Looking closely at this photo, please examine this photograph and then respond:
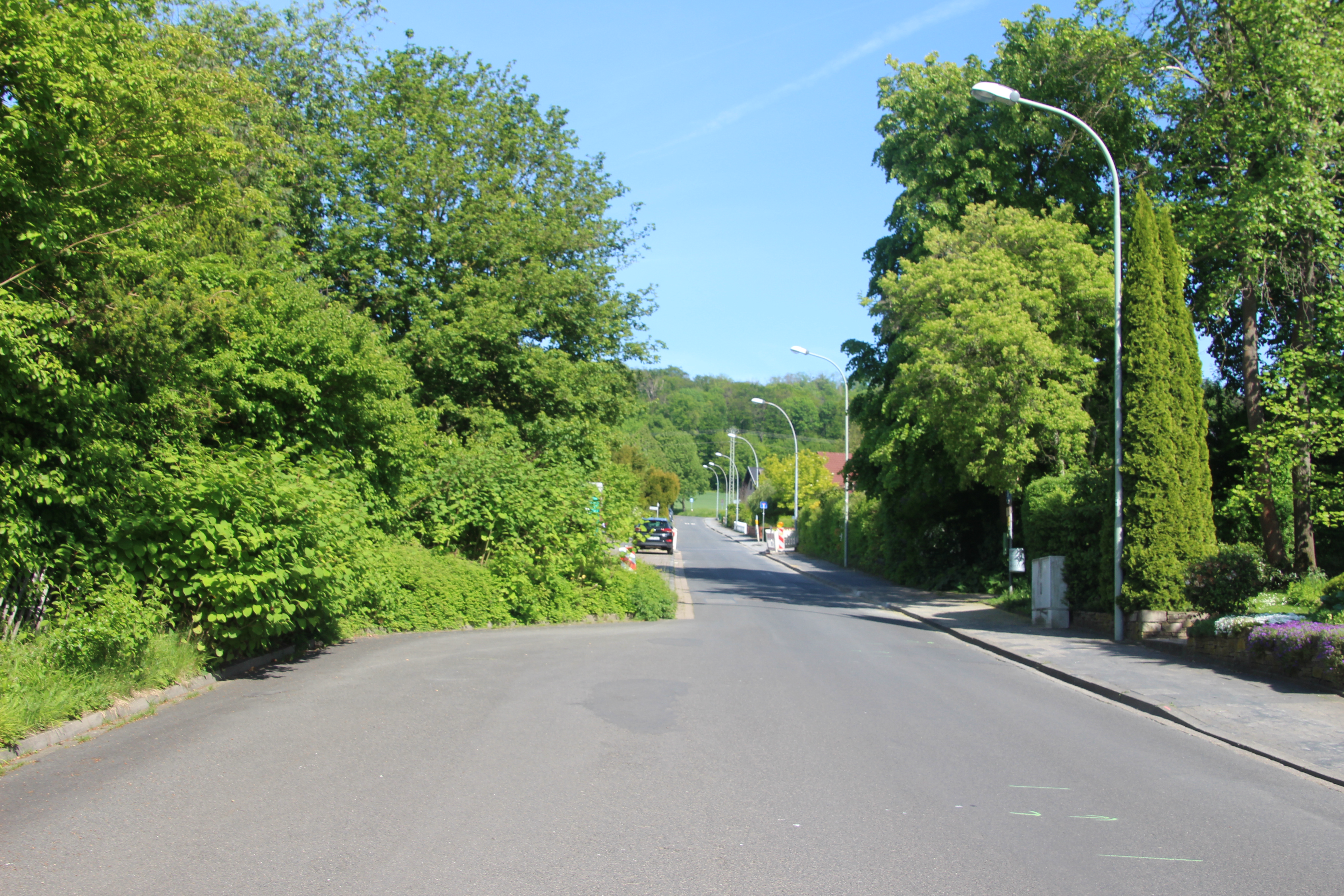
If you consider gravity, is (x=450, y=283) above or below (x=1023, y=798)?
above

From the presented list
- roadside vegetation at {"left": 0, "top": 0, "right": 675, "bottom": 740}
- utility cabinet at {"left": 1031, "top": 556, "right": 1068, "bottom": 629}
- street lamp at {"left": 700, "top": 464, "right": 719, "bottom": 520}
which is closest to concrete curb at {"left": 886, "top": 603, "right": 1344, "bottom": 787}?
utility cabinet at {"left": 1031, "top": 556, "right": 1068, "bottom": 629}

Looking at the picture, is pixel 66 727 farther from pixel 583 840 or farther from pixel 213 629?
pixel 583 840

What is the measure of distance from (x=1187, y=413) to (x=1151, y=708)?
7442 millimetres

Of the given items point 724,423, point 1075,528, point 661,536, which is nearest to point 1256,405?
point 1075,528

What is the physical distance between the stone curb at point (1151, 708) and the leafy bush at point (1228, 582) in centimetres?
292

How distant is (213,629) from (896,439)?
1907cm

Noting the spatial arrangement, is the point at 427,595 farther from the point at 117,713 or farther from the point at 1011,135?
the point at 1011,135

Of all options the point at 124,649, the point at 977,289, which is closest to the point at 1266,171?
the point at 977,289

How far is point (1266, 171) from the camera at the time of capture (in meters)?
17.5

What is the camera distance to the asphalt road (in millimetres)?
4734

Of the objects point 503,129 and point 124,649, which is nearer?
point 124,649

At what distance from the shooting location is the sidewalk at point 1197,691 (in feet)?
26.6

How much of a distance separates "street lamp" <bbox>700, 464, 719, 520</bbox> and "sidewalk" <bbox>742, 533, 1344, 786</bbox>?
101309 mm

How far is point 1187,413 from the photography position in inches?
618
